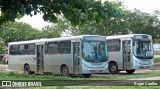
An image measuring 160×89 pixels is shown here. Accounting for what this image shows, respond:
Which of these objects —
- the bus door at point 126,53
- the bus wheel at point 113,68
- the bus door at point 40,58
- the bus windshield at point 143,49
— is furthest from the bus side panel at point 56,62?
the bus windshield at point 143,49

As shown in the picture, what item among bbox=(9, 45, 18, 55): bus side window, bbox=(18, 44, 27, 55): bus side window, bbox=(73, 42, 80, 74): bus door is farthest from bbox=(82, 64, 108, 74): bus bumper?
bbox=(9, 45, 18, 55): bus side window

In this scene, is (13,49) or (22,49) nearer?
(22,49)

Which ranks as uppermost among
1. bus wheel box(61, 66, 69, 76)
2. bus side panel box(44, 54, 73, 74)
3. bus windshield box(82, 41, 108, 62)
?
bus windshield box(82, 41, 108, 62)

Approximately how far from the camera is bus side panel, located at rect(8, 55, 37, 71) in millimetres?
22947

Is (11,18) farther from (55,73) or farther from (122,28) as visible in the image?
(122,28)

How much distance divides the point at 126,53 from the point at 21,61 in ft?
26.2

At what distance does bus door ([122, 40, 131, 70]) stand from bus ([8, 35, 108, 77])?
2525mm

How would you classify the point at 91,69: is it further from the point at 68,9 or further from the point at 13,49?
the point at 68,9

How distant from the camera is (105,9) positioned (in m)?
6.22

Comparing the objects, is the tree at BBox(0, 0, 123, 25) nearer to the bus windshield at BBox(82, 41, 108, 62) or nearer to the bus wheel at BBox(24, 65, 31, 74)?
the bus windshield at BBox(82, 41, 108, 62)

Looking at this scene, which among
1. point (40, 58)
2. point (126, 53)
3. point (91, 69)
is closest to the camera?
point (91, 69)

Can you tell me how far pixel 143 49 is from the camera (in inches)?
846

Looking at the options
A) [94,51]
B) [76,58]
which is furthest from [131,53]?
[76,58]

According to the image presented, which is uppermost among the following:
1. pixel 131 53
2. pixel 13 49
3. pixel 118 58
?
pixel 13 49
